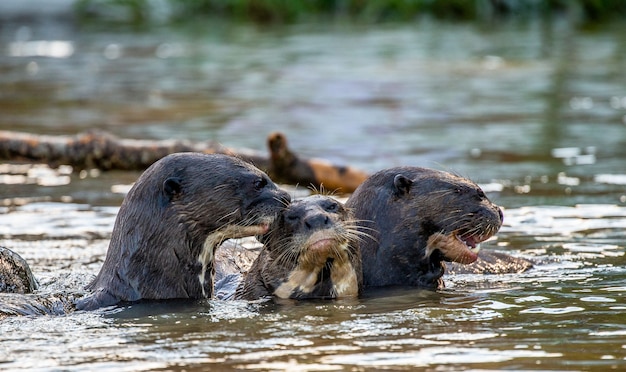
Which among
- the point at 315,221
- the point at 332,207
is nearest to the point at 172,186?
the point at 315,221

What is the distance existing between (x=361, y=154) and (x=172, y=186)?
665cm

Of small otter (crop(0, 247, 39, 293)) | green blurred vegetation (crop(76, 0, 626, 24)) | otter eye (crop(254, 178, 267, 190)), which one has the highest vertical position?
green blurred vegetation (crop(76, 0, 626, 24))

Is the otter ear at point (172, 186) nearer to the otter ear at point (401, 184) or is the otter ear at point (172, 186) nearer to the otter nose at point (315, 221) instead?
the otter nose at point (315, 221)

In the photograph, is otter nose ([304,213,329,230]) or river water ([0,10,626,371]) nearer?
river water ([0,10,626,371])

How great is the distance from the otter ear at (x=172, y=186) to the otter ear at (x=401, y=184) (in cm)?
122

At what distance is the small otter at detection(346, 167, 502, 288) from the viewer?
696 cm

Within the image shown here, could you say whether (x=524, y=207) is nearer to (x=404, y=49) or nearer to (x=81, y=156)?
(x=81, y=156)

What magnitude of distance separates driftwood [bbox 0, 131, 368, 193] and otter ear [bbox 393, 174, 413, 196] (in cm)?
334

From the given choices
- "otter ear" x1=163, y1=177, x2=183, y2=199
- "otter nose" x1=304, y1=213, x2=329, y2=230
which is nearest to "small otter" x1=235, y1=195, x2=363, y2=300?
"otter nose" x1=304, y1=213, x2=329, y2=230

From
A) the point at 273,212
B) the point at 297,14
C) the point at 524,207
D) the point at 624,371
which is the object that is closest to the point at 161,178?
the point at 273,212

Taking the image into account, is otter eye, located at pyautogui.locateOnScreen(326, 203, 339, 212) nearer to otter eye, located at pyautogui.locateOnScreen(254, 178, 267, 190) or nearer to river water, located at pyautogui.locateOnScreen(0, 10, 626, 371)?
otter eye, located at pyautogui.locateOnScreen(254, 178, 267, 190)

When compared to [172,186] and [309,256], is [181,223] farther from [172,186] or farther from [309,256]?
[309,256]

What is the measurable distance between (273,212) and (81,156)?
5.83 metres

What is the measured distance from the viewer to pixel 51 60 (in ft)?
81.4
